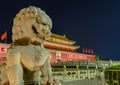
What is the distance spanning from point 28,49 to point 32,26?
233 mm

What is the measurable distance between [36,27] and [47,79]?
529mm

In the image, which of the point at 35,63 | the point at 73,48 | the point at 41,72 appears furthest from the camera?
the point at 73,48

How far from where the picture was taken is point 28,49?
2.13 metres

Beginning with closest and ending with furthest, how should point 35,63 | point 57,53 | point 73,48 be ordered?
1. point 35,63
2. point 57,53
3. point 73,48

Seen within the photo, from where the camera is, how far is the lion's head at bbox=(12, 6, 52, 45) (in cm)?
210

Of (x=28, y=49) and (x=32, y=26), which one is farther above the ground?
(x=32, y=26)

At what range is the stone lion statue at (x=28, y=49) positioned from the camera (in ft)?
6.78

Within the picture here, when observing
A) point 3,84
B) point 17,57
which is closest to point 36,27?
point 17,57

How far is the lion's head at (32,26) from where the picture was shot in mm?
2100

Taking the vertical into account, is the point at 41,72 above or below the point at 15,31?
below

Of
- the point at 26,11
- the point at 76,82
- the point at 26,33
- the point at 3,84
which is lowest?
the point at 76,82

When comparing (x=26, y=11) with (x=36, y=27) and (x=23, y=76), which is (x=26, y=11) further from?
(x=23, y=76)

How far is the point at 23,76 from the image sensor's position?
7.05 feet

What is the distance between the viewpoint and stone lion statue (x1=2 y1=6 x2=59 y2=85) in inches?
81.4
